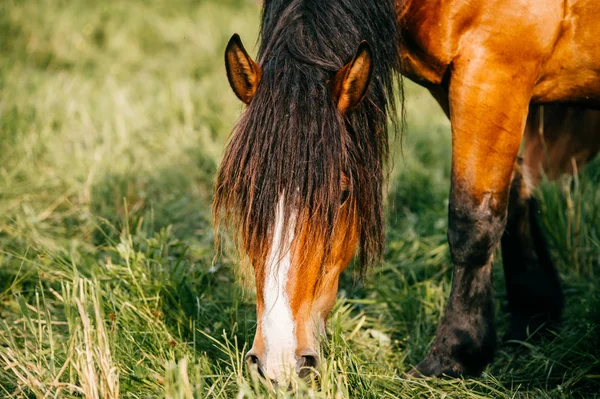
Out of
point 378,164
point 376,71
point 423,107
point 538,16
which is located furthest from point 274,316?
point 423,107

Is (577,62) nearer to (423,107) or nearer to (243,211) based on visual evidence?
(243,211)

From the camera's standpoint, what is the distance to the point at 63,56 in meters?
6.86

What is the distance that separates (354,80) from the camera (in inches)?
82.7

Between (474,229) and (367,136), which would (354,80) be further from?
(474,229)

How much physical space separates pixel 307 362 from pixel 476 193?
99cm

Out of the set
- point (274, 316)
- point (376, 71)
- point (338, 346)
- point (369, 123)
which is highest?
point (376, 71)

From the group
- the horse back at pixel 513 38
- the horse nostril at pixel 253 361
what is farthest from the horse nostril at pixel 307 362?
the horse back at pixel 513 38

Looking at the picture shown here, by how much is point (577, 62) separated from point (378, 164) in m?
0.95

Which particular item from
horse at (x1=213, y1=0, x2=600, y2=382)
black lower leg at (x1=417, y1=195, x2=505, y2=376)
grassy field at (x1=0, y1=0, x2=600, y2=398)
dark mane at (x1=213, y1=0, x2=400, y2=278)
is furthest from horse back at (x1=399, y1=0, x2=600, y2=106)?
black lower leg at (x1=417, y1=195, x2=505, y2=376)

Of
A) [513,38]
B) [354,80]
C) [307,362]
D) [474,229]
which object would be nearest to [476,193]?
[474,229]

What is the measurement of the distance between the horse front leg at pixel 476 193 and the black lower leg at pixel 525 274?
0.43m

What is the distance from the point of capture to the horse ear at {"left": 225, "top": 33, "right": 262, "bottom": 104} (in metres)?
2.11

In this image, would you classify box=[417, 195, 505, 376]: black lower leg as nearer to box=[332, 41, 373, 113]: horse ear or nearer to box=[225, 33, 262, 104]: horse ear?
box=[332, 41, 373, 113]: horse ear

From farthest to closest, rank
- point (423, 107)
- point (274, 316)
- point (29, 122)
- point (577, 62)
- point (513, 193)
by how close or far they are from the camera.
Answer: point (423, 107)
point (29, 122)
point (513, 193)
point (577, 62)
point (274, 316)
